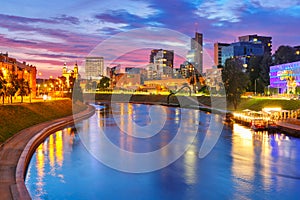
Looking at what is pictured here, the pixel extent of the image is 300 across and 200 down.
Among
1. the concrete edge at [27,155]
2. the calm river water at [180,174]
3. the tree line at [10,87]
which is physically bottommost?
the calm river water at [180,174]

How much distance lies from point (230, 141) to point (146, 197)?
62.3ft

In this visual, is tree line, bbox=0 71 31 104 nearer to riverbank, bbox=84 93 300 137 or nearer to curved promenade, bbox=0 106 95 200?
curved promenade, bbox=0 106 95 200

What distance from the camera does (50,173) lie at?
22.2 m

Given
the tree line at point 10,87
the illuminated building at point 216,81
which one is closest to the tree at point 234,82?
the illuminated building at point 216,81

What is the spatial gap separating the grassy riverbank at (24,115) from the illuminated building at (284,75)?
1995 inches

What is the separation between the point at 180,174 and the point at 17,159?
32.8 ft

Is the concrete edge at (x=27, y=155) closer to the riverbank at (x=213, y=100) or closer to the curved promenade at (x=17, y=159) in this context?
the curved promenade at (x=17, y=159)

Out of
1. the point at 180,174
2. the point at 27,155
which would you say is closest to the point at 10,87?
the point at 27,155

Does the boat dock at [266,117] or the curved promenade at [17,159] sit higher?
the boat dock at [266,117]

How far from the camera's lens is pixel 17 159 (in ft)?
68.7

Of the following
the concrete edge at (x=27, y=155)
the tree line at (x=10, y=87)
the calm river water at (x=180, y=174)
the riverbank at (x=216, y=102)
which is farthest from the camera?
the tree line at (x=10, y=87)

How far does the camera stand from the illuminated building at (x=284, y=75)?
264 ft

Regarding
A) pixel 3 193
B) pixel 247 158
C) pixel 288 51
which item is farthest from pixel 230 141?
pixel 288 51

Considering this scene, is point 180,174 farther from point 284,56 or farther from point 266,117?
point 284,56
